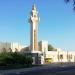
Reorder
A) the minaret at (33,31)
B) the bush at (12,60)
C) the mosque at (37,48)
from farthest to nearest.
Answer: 1. the minaret at (33,31)
2. the mosque at (37,48)
3. the bush at (12,60)

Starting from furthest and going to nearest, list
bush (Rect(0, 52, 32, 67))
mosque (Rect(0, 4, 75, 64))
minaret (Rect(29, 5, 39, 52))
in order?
minaret (Rect(29, 5, 39, 52)) < mosque (Rect(0, 4, 75, 64)) < bush (Rect(0, 52, 32, 67))

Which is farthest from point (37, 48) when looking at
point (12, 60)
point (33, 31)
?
point (12, 60)

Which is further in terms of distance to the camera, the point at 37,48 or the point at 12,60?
the point at 37,48

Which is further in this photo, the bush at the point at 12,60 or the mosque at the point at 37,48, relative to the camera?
the mosque at the point at 37,48

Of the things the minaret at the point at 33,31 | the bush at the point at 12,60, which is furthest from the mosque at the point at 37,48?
the bush at the point at 12,60

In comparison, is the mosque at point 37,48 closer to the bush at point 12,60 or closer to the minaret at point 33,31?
the minaret at point 33,31

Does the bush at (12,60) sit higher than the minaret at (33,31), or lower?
lower

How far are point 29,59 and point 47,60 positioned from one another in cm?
4670

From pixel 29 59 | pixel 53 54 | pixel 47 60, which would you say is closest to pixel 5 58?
pixel 29 59

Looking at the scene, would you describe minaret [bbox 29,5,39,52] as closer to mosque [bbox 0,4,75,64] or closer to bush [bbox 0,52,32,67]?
mosque [bbox 0,4,75,64]

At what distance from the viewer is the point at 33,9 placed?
140750 millimetres

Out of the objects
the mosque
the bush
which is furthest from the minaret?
the bush

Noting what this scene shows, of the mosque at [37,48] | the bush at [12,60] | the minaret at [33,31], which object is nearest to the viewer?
the bush at [12,60]

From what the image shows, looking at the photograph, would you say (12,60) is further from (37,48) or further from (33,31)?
(37,48)
